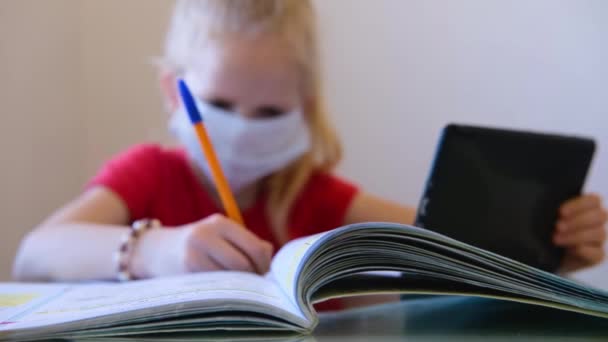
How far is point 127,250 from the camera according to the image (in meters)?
0.48

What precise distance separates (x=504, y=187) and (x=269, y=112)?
13.8 inches

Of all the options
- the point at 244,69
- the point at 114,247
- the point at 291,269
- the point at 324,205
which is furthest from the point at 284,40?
the point at 291,269

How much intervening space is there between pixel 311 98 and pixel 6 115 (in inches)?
19.1

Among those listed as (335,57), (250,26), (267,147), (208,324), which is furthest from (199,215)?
(208,324)

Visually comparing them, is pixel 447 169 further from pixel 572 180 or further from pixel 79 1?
pixel 79 1

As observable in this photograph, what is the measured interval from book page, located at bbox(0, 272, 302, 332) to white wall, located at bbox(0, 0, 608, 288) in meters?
0.50

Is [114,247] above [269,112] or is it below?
below

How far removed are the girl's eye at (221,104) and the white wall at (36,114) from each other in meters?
0.37

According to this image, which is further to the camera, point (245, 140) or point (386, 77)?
point (386, 77)

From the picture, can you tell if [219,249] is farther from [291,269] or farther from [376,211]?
[376,211]

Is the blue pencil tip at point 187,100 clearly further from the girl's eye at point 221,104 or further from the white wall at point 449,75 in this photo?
the white wall at point 449,75

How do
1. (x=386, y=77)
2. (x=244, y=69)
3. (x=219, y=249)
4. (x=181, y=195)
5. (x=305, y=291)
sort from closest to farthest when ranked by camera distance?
1. (x=305, y=291)
2. (x=219, y=249)
3. (x=244, y=69)
4. (x=181, y=195)
5. (x=386, y=77)

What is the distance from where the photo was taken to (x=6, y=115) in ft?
2.60

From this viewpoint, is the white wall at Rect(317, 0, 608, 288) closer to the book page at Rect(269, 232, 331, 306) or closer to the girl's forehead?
the girl's forehead
